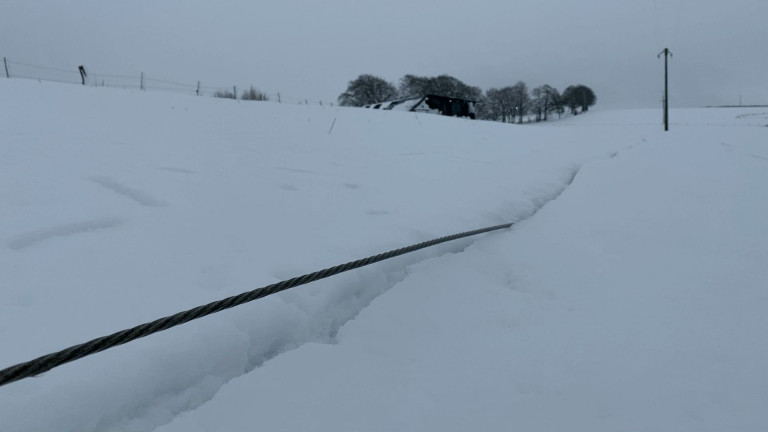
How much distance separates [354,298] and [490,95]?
6286cm

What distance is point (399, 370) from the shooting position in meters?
2.05

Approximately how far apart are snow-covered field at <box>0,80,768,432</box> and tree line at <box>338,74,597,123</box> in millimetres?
46182

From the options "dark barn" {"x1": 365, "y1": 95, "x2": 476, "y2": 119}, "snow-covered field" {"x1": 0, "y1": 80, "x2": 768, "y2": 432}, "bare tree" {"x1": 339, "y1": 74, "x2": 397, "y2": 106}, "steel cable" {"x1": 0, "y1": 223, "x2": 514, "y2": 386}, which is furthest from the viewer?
"bare tree" {"x1": 339, "y1": 74, "x2": 397, "y2": 106}

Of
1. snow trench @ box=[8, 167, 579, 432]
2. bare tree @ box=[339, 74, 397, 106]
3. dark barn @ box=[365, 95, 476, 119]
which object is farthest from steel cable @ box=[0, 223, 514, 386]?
bare tree @ box=[339, 74, 397, 106]

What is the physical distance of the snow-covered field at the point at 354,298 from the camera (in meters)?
1.75

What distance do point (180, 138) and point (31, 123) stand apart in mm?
1590

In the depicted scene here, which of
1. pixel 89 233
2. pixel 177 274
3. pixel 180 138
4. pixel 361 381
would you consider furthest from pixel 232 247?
pixel 180 138

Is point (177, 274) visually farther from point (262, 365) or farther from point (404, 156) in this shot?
point (404, 156)

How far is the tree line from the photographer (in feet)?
165

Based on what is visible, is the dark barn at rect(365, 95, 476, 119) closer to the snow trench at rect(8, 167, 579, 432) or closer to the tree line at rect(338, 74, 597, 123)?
the tree line at rect(338, 74, 597, 123)

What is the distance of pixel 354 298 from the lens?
2.73m

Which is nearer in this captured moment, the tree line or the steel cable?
the steel cable

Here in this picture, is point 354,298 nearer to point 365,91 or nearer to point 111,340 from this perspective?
point 111,340

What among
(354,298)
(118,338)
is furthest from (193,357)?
(354,298)
